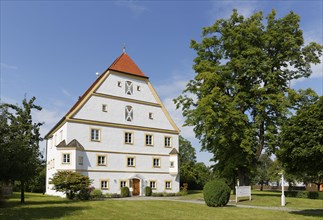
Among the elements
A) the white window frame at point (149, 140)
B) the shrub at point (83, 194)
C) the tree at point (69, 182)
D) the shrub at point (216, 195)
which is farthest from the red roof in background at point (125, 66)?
the shrub at point (216, 195)

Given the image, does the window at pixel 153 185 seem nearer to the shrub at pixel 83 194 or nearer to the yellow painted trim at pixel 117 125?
the yellow painted trim at pixel 117 125

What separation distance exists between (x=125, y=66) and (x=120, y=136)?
795 centimetres

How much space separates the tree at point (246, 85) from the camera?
30.5 metres

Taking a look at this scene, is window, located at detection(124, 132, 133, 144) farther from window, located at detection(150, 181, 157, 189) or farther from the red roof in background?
the red roof in background

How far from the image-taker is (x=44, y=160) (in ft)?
171

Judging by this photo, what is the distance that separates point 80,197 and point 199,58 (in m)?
17.2

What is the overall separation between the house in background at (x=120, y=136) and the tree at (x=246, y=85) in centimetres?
724

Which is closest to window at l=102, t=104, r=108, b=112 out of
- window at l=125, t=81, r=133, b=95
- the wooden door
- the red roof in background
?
window at l=125, t=81, r=133, b=95

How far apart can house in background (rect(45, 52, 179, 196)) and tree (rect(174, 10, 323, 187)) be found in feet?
23.7

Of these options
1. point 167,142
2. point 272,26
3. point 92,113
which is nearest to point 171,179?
point 167,142

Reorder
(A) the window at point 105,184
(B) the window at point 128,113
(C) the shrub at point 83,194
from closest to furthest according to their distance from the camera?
(C) the shrub at point 83,194 → (A) the window at point 105,184 → (B) the window at point 128,113

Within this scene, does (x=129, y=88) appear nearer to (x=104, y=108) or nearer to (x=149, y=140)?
(x=104, y=108)

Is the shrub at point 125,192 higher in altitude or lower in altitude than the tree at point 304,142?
lower

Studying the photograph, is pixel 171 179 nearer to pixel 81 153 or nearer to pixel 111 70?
pixel 81 153
